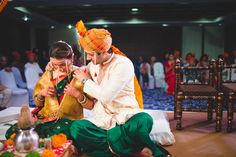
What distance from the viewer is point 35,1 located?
26.6 ft

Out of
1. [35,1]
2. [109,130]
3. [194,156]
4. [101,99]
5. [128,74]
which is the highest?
[35,1]

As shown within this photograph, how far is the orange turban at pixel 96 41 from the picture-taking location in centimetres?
254

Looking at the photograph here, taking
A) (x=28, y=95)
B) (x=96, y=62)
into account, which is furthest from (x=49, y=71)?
(x=28, y=95)

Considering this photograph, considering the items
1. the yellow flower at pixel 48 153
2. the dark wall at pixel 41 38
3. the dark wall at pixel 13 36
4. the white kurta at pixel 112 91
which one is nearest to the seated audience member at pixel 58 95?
the white kurta at pixel 112 91

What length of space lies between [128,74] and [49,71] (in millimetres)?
755

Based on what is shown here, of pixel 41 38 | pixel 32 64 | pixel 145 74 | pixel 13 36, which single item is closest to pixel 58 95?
pixel 32 64


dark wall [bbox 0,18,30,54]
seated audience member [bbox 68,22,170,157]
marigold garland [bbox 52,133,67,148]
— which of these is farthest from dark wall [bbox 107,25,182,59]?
marigold garland [bbox 52,133,67,148]

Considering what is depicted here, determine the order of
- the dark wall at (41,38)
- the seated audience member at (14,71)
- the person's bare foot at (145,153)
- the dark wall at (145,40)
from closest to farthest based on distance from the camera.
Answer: the person's bare foot at (145,153) < the seated audience member at (14,71) < the dark wall at (41,38) < the dark wall at (145,40)

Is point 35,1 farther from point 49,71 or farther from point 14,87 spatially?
point 49,71

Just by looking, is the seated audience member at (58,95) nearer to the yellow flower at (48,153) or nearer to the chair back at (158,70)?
the yellow flower at (48,153)

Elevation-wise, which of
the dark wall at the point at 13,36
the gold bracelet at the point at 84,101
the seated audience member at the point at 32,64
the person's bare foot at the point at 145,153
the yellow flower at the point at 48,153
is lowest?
the person's bare foot at the point at 145,153

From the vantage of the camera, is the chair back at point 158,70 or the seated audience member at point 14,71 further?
the chair back at point 158,70

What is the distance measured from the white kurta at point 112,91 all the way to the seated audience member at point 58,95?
0.19 m

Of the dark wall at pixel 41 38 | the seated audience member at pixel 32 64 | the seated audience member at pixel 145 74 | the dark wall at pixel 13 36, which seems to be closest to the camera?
the seated audience member at pixel 32 64
